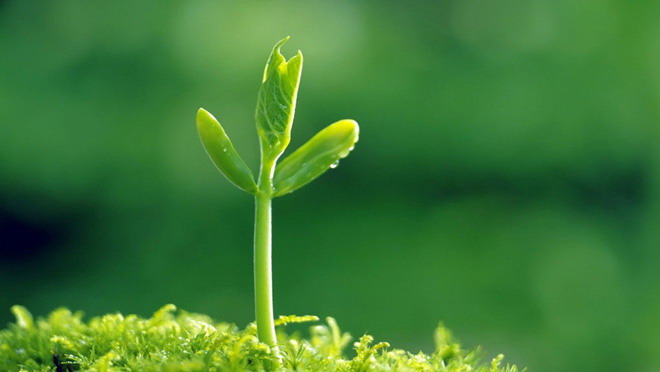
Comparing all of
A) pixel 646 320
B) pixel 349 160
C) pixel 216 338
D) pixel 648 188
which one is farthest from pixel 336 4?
pixel 216 338

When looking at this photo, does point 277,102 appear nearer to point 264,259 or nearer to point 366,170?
point 264,259

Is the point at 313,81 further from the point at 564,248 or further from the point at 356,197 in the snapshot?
the point at 564,248

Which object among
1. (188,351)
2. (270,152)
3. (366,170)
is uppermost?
(366,170)

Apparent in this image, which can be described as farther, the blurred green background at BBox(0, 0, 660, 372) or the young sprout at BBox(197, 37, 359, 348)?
the blurred green background at BBox(0, 0, 660, 372)

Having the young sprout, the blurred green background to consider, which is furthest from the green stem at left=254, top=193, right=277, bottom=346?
the blurred green background

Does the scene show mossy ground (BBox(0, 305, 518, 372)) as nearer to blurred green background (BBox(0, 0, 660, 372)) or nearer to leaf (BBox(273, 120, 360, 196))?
leaf (BBox(273, 120, 360, 196))

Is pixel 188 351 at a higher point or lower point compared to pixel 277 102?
lower

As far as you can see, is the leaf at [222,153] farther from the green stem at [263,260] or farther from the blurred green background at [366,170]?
the blurred green background at [366,170]

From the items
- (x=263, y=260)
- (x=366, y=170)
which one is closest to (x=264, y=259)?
(x=263, y=260)
